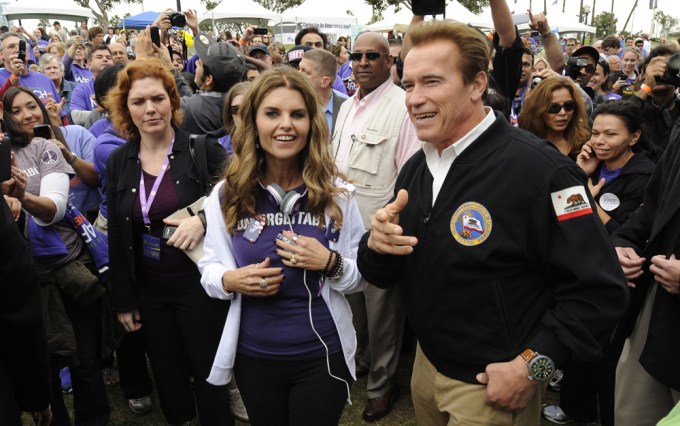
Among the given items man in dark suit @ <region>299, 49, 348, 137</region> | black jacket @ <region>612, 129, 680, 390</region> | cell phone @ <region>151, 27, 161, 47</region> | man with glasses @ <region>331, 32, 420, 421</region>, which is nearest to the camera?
black jacket @ <region>612, 129, 680, 390</region>

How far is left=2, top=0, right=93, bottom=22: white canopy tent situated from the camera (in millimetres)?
22203

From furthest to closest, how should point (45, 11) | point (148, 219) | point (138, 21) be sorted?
point (138, 21) < point (45, 11) < point (148, 219)

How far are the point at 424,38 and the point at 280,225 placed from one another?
0.96m

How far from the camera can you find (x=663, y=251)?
7.66 feet

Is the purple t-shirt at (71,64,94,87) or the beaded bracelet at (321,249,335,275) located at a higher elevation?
the purple t-shirt at (71,64,94,87)

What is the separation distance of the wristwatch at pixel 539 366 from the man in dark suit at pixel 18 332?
1.88 metres

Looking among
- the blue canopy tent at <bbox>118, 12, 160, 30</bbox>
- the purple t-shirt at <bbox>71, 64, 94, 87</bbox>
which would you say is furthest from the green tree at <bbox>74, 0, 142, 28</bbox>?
the purple t-shirt at <bbox>71, 64, 94, 87</bbox>

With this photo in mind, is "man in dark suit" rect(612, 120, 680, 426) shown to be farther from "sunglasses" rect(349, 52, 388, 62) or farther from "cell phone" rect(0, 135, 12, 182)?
"cell phone" rect(0, 135, 12, 182)

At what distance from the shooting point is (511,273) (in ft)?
5.87

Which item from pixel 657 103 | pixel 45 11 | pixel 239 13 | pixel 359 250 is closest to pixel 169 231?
pixel 359 250

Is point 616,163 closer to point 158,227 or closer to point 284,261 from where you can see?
point 284,261

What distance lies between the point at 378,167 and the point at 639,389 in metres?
1.93

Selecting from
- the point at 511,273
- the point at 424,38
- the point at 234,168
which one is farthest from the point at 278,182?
the point at 511,273

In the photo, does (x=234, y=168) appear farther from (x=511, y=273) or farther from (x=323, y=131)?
(x=511, y=273)
